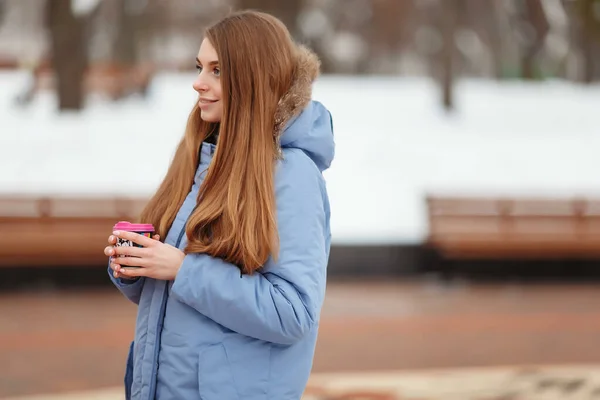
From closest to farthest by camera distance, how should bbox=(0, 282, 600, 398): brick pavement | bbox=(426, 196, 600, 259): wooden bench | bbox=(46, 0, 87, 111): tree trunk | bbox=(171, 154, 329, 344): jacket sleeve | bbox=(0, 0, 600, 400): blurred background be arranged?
bbox=(171, 154, 329, 344): jacket sleeve
bbox=(0, 282, 600, 398): brick pavement
bbox=(0, 0, 600, 400): blurred background
bbox=(46, 0, 87, 111): tree trunk
bbox=(426, 196, 600, 259): wooden bench

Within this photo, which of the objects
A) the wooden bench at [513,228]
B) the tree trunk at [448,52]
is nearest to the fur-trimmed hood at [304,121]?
the wooden bench at [513,228]

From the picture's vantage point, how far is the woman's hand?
1687 millimetres

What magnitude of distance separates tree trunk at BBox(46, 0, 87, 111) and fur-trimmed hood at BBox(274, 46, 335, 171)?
22.4ft

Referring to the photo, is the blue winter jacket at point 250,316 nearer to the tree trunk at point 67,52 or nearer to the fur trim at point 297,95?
the fur trim at point 297,95

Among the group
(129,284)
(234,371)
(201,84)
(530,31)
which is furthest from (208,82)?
(530,31)

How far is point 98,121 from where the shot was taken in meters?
8.38

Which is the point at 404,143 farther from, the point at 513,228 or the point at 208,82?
the point at 208,82

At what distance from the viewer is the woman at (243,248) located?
167cm

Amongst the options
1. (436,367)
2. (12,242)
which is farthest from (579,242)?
(12,242)

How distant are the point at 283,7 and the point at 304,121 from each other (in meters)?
7.61

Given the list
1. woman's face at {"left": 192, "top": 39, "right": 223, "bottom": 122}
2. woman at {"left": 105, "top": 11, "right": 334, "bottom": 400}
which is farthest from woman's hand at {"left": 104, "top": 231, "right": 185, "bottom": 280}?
woman's face at {"left": 192, "top": 39, "right": 223, "bottom": 122}

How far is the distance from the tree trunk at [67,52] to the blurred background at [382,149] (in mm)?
19

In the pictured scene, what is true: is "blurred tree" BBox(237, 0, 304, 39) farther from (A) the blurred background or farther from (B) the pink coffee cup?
(B) the pink coffee cup

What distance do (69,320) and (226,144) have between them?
5.26 metres
